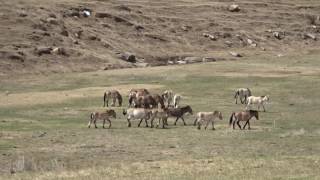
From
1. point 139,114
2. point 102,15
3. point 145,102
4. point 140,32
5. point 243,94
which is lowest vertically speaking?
point 139,114

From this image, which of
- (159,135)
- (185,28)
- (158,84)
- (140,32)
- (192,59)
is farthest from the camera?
(185,28)

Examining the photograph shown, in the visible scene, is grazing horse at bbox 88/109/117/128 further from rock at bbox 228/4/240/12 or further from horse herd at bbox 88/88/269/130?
rock at bbox 228/4/240/12

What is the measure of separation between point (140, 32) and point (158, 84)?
31.2 m

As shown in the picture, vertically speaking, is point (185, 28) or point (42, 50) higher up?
point (185, 28)

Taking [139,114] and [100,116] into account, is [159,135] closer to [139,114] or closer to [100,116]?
[139,114]

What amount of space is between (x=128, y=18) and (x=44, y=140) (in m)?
59.8

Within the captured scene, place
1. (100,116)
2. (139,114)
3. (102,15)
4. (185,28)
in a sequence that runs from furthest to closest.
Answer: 1. (185,28)
2. (102,15)
3. (139,114)
4. (100,116)

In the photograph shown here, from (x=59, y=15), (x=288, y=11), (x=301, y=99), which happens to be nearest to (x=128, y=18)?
(x=59, y=15)

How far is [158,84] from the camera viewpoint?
179 ft

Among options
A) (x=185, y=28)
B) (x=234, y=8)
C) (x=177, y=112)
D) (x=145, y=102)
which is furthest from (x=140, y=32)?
(x=177, y=112)

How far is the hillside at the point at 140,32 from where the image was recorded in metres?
68.8

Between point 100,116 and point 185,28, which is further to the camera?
point 185,28

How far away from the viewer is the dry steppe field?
23.2m

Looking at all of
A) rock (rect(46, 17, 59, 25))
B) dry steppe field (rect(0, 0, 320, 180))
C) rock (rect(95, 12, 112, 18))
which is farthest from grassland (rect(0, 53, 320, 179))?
rock (rect(95, 12, 112, 18))
